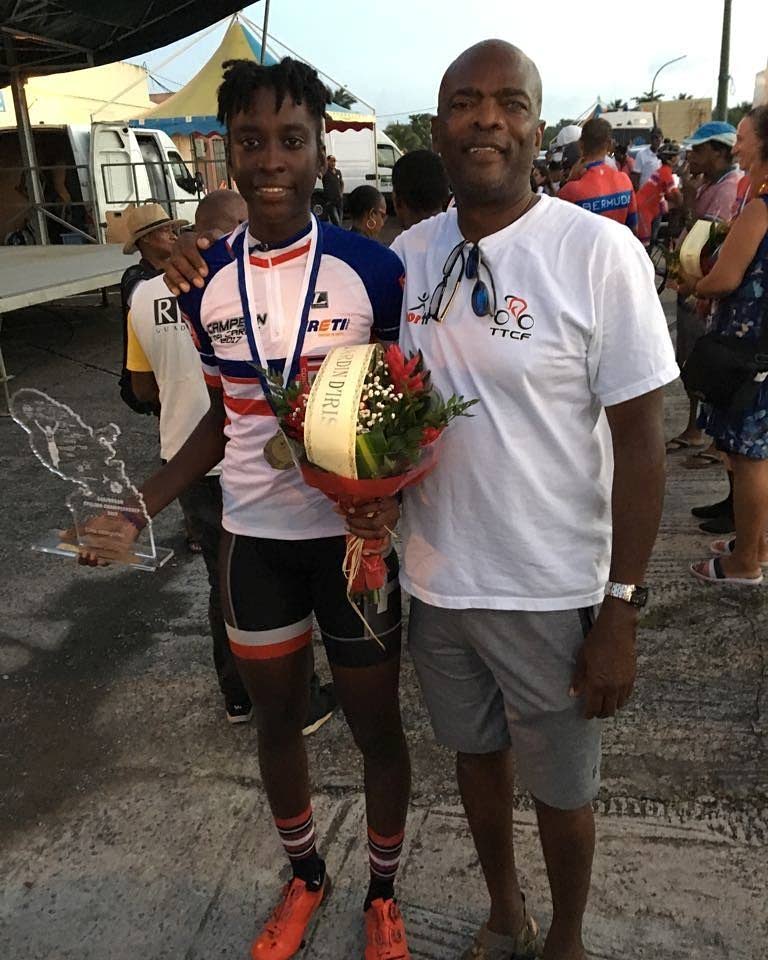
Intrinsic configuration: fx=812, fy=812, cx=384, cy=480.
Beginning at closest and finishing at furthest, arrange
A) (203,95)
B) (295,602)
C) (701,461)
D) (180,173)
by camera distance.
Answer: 1. (295,602)
2. (701,461)
3. (180,173)
4. (203,95)

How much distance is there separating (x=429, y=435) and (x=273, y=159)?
0.85 m

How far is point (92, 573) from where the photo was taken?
4438mm

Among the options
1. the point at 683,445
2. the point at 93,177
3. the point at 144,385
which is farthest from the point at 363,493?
the point at 93,177

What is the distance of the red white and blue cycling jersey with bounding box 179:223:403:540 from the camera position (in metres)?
1.95

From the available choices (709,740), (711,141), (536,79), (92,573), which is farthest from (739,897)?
Result: (711,141)

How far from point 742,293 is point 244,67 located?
2.50 metres

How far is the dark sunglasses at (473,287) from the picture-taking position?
5.34 feet

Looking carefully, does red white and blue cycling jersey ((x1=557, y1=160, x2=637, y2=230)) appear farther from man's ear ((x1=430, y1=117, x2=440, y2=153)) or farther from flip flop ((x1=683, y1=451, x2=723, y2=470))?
man's ear ((x1=430, y1=117, x2=440, y2=153))

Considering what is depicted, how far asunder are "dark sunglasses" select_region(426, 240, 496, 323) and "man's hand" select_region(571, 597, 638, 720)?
66 cm

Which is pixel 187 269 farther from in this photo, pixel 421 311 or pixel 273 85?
pixel 421 311

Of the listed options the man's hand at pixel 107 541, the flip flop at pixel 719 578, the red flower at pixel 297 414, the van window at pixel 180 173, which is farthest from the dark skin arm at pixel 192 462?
the van window at pixel 180 173

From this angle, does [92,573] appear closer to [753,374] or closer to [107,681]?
[107,681]

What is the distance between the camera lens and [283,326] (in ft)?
6.40

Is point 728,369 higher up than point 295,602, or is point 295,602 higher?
point 728,369
